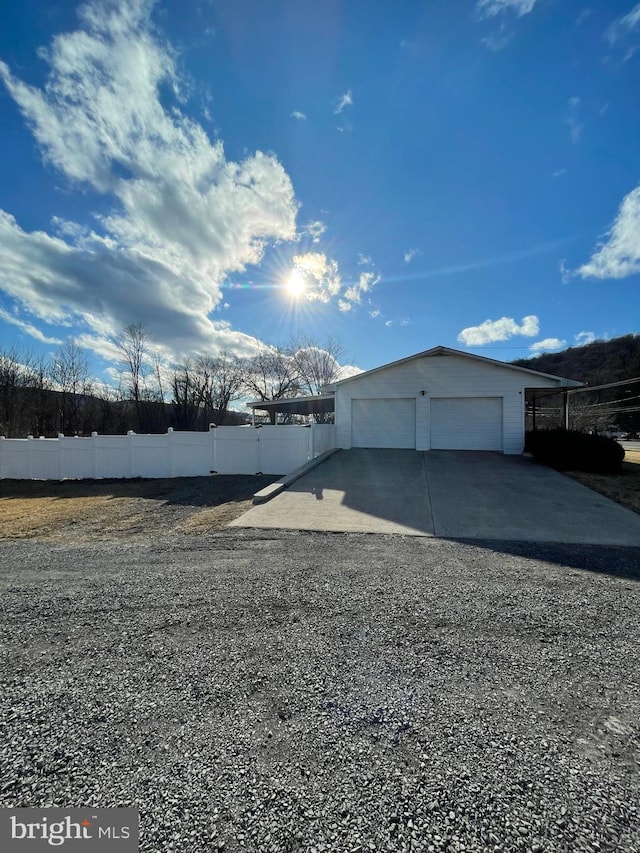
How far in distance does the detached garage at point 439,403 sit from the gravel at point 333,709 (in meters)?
9.81

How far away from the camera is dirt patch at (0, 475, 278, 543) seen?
6023 mm

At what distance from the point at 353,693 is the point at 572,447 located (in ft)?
36.6

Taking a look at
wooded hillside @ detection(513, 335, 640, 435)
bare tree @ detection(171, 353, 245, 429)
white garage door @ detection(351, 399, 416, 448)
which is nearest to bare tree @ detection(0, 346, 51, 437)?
bare tree @ detection(171, 353, 245, 429)

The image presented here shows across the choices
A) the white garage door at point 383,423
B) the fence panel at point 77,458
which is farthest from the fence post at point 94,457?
the white garage door at point 383,423

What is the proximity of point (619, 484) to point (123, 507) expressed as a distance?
38.4 ft

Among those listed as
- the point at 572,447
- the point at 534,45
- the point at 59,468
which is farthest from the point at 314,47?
the point at 59,468

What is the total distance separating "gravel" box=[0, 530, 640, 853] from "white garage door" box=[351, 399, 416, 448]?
10001 mm

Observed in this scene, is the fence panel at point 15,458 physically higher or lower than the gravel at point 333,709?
higher

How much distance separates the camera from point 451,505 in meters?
6.71

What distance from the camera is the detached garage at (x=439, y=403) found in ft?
41.6

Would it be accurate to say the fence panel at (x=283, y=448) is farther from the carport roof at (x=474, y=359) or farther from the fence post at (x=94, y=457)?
the fence post at (x=94, y=457)

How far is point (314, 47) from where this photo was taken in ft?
23.9

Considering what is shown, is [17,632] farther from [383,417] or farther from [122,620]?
[383,417]

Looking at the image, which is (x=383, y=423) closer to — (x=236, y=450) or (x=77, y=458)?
(x=236, y=450)
